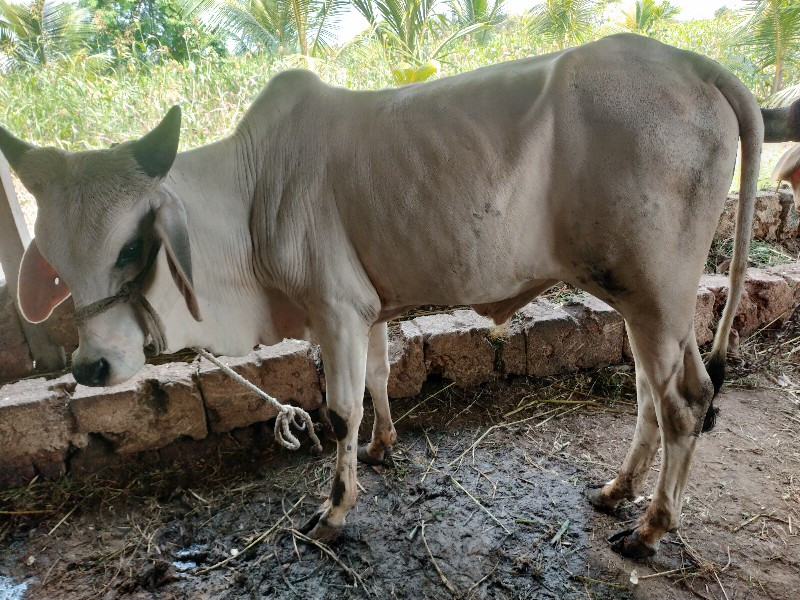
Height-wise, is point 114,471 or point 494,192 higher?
point 494,192

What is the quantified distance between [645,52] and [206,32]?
6075 mm

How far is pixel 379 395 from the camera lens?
267 centimetres

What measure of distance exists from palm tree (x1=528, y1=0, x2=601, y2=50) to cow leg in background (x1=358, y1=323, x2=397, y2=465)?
682cm

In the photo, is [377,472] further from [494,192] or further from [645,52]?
[645,52]

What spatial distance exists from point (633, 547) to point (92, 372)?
83.6 inches

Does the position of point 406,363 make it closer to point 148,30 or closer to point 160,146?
point 160,146

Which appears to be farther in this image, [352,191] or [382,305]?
[382,305]

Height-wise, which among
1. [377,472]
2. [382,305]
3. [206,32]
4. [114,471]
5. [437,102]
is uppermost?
[206,32]

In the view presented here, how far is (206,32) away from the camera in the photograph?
20.5 feet

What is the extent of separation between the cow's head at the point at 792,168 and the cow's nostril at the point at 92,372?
2644mm

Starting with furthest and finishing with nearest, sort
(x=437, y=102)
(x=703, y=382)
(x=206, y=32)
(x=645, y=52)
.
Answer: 1. (x=206, y=32)
2. (x=703, y=382)
3. (x=437, y=102)
4. (x=645, y=52)

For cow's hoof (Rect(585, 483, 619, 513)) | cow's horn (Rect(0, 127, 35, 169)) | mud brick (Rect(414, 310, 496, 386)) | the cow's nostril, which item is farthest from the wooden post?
cow's hoof (Rect(585, 483, 619, 513))

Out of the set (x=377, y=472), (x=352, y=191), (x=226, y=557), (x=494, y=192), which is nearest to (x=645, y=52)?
(x=494, y=192)

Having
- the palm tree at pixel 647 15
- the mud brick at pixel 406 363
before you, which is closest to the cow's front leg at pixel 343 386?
the mud brick at pixel 406 363
